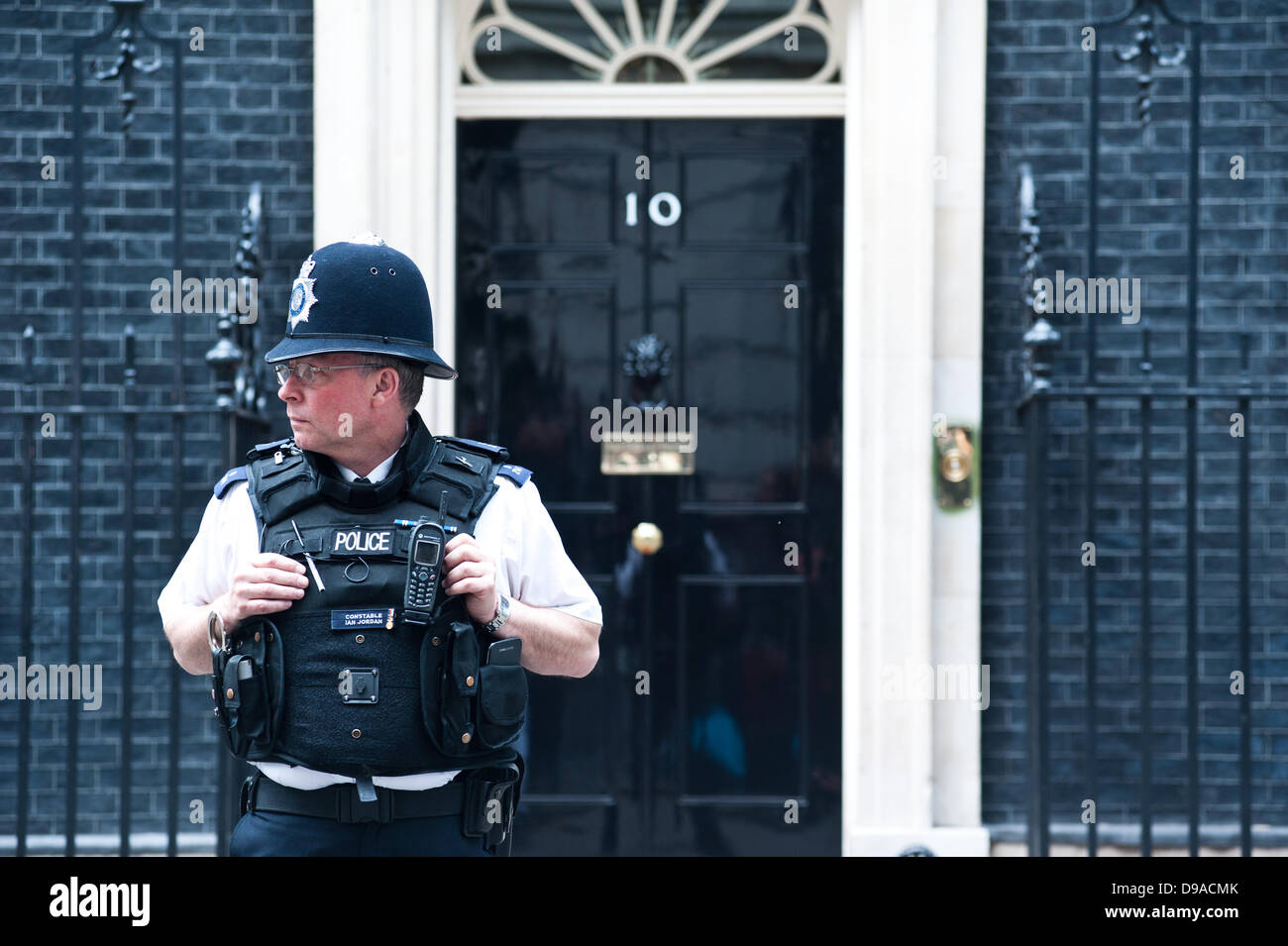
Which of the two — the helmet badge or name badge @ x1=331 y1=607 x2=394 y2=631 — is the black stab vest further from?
the helmet badge

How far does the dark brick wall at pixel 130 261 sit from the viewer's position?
17.1ft

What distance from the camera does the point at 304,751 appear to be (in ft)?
8.23

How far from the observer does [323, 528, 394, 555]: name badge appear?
99.7 inches

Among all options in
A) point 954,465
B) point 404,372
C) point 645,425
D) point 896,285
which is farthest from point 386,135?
point 404,372

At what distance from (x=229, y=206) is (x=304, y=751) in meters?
3.24

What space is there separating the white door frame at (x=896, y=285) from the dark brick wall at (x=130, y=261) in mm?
246

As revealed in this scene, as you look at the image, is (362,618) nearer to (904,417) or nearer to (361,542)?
(361,542)

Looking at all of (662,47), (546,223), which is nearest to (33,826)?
(546,223)

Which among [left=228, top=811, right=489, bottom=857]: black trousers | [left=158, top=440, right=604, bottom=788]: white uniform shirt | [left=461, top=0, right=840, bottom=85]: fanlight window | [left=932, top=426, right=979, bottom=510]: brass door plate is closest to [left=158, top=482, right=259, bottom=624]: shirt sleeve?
[left=158, top=440, right=604, bottom=788]: white uniform shirt

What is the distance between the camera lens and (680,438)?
17.5 feet

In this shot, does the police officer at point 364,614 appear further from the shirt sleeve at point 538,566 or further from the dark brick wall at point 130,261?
the dark brick wall at point 130,261

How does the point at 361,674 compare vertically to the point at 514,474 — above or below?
below

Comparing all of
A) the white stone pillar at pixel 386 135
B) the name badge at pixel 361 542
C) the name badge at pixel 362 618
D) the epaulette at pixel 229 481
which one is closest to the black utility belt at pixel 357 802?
the name badge at pixel 362 618

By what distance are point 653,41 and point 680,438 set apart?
1.49 meters
